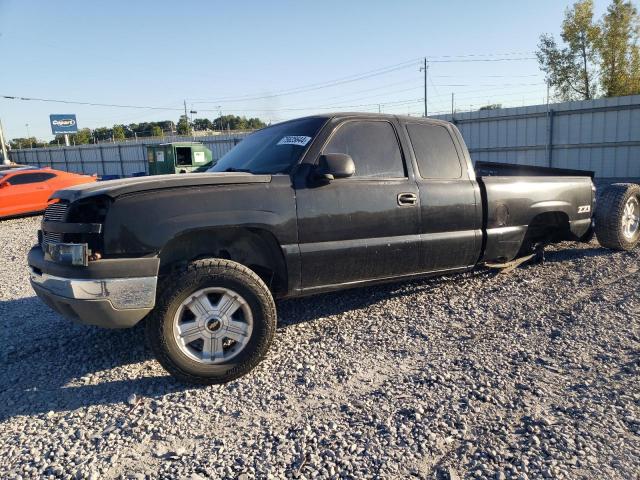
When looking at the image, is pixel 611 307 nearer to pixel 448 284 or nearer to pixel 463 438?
pixel 448 284

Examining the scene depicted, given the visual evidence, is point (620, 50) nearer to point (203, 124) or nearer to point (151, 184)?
point (151, 184)

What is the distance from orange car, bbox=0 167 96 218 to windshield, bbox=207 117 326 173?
10.8 m

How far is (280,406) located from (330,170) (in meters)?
1.67

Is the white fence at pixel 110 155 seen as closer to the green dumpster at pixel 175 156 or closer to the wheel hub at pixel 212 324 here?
the green dumpster at pixel 175 156

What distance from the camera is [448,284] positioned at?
535 centimetres

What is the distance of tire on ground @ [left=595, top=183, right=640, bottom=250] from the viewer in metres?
6.18

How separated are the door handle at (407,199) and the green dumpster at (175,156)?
52.4 ft

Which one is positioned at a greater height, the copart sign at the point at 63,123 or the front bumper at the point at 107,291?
the copart sign at the point at 63,123

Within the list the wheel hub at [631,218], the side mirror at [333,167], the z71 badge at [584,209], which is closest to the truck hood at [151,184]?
the side mirror at [333,167]

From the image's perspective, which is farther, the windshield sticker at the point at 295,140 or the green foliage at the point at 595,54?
the green foliage at the point at 595,54

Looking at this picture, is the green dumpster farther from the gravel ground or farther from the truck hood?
the truck hood

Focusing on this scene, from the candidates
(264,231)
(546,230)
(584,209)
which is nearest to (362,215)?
(264,231)

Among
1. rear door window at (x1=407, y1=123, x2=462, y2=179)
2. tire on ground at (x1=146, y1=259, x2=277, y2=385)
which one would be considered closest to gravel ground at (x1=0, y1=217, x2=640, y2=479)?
tire on ground at (x1=146, y1=259, x2=277, y2=385)

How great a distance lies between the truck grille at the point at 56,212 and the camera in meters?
3.23
